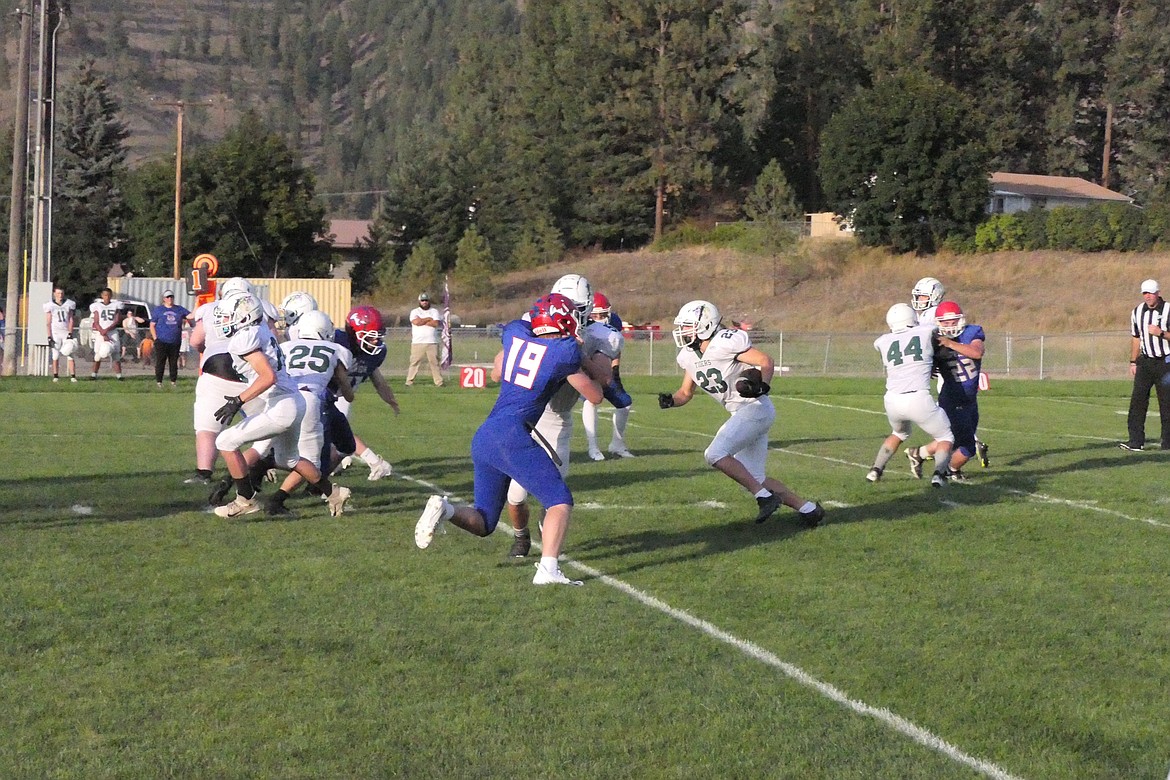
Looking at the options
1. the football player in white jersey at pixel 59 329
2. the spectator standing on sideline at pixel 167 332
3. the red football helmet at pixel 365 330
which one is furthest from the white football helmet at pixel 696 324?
the football player in white jersey at pixel 59 329

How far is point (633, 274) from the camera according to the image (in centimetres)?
6744

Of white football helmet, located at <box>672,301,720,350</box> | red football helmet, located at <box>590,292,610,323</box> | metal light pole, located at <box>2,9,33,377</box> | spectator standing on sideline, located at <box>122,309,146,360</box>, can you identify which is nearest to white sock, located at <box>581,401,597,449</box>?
red football helmet, located at <box>590,292,610,323</box>

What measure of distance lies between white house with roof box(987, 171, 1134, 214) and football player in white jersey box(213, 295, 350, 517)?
206 ft

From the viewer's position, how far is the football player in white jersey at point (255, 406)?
975 centimetres

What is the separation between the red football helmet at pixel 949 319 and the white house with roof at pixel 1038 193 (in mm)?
58403

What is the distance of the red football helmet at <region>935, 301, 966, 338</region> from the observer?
12.6m

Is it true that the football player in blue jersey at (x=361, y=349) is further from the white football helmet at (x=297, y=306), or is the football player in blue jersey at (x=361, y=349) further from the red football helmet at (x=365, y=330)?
the white football helmet at (x=297, y=306)

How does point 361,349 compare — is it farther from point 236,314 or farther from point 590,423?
point 590,423

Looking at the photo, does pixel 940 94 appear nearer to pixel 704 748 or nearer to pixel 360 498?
pixel 360 498

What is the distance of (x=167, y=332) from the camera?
24578mm

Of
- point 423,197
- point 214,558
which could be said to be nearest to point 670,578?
point 214,558

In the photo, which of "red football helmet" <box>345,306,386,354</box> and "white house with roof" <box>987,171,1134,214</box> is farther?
"white house with roof" <box>987,171,1134,214</box>

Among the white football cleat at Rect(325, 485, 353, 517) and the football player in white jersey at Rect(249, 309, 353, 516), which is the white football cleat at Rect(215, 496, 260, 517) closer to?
the football player in white jersey at Rect(249, 309, 353, 516)

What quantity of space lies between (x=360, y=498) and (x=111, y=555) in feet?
9.54
